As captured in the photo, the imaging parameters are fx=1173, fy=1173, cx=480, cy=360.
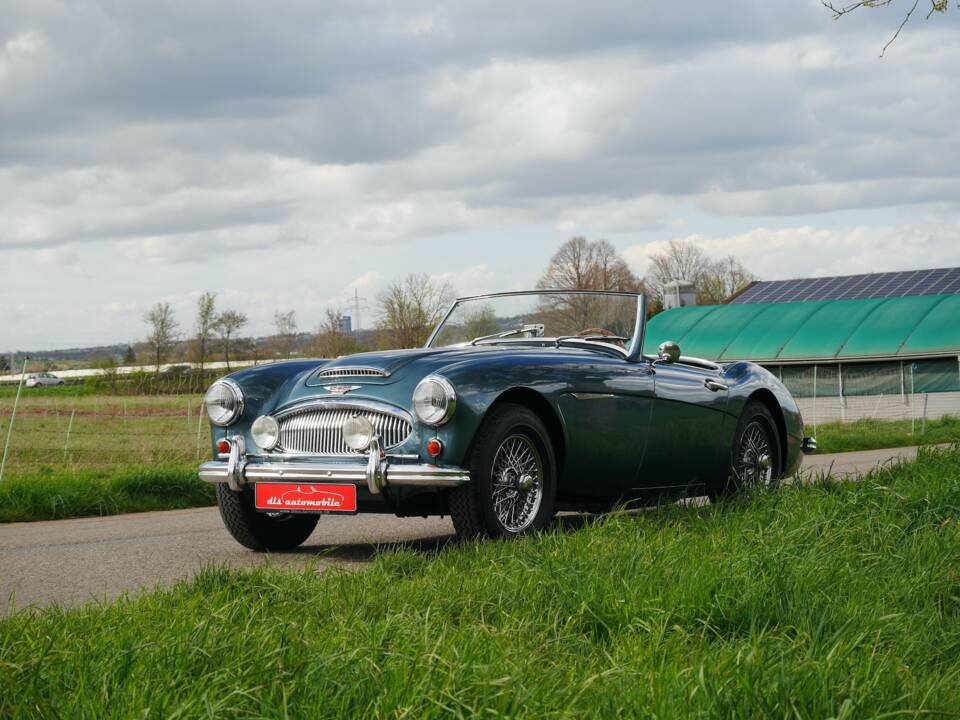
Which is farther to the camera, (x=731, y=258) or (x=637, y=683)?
(x=731, y=258)

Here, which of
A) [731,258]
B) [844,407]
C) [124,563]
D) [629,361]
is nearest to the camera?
[124,563]

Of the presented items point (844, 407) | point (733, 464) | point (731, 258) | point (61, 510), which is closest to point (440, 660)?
point (733, 464)

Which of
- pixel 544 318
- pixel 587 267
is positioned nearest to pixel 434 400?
pixel 544 318

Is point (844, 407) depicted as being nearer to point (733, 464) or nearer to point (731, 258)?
point (733, 464)

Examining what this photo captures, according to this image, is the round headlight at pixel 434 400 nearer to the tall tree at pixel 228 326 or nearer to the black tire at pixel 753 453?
the black tire at pixel 753 453

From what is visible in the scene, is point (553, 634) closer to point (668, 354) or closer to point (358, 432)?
point (358, 432)

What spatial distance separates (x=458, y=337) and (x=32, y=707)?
18.1 feet

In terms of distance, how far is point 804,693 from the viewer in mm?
2877

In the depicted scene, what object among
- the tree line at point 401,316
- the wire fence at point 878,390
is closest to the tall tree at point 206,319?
the tree line at point 401,316

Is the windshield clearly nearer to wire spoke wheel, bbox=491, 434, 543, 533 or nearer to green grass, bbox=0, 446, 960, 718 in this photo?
wire spoke wheel, bbox=491, 434, 543, 533

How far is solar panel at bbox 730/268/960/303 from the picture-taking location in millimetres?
40781

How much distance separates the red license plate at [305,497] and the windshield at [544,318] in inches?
79.5

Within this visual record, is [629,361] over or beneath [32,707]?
over

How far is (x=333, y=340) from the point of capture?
152 feet
